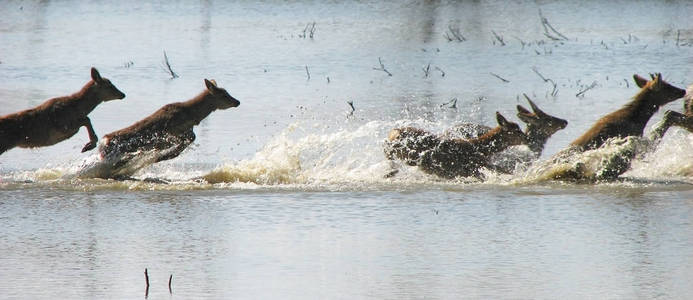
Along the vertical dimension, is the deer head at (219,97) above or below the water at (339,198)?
above

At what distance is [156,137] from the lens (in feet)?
42.2

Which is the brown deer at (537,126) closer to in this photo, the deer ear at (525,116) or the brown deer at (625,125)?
the deer ear at (525,116)

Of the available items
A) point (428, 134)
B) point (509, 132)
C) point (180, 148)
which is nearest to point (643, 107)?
point (509, 132)

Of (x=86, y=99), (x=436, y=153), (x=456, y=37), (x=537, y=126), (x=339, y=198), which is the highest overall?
(x=456, y=37)

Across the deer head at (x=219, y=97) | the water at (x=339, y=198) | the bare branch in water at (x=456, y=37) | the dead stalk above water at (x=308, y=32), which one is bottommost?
the water at (x=339, y=198)

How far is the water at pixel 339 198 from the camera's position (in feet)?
25.9

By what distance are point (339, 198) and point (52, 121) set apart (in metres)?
3.52

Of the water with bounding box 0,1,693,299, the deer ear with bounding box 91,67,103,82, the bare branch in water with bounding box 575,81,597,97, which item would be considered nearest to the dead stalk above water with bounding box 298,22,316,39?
the water with bounding box 0,1,693,299

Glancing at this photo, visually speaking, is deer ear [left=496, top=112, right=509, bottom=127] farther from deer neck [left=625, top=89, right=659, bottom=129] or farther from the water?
deer neck [left=625, top=89, right=659, bottom=129]

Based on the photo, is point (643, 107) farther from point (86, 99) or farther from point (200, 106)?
point (86, 99)

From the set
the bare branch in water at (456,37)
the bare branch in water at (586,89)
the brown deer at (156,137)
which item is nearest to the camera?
the brown deer at (156,137)

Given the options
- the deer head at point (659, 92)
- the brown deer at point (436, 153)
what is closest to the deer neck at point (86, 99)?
the brown deer at point (436, 153)

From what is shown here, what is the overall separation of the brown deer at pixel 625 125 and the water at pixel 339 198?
227mm

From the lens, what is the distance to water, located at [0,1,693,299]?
7902 mm
